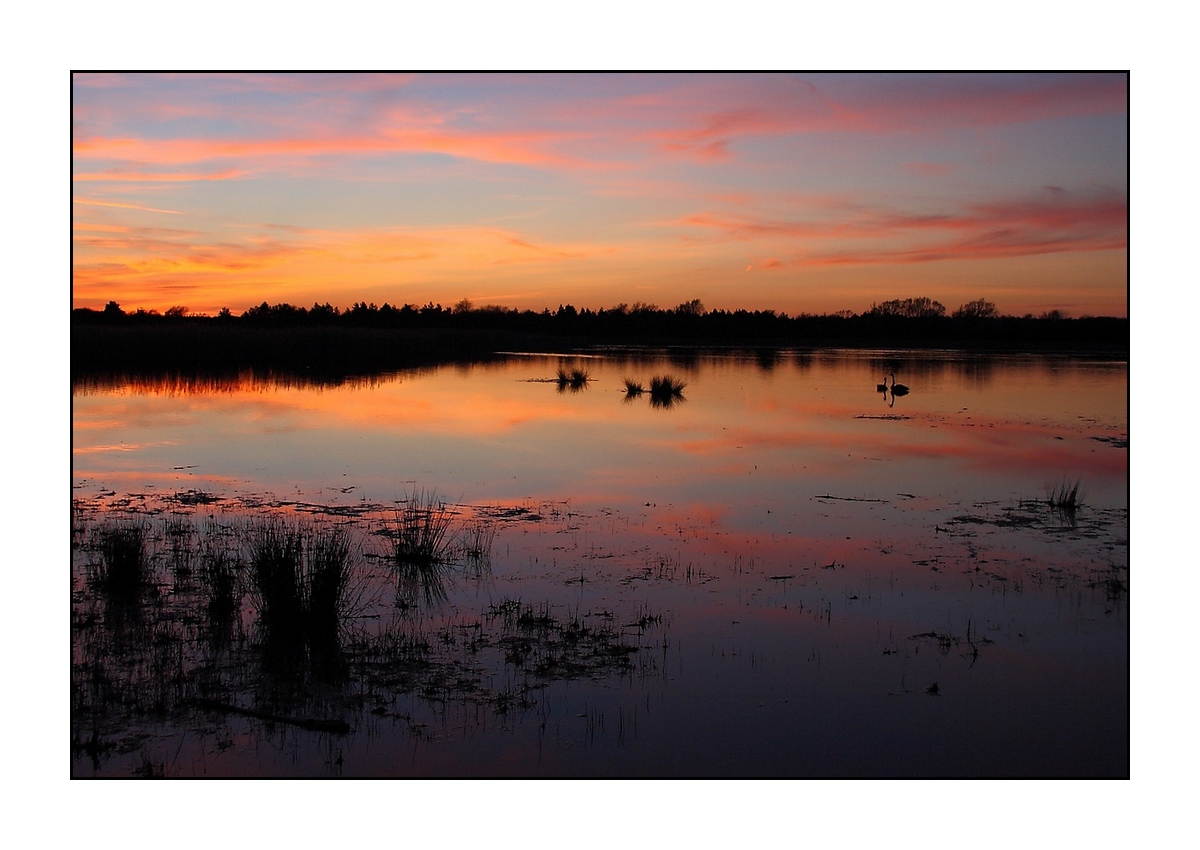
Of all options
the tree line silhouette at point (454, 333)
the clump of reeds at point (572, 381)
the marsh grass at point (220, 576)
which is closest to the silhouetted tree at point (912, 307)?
the tree line silhouette at point (454, 333)

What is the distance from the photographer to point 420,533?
8227 mm

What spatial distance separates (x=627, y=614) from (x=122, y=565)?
153 inches

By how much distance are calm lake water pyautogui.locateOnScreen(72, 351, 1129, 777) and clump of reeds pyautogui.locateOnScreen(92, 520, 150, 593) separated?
102 millimetres

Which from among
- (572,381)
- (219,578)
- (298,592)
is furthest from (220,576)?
(572,381)

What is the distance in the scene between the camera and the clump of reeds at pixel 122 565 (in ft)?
22.0

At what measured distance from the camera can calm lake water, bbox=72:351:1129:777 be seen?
15.6 ft

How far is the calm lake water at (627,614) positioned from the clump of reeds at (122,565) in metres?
0.10

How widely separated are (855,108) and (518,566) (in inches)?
336

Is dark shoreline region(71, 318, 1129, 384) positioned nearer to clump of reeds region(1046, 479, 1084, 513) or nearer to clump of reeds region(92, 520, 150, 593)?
clump of reeds region(1046, 479, 1084, 513)

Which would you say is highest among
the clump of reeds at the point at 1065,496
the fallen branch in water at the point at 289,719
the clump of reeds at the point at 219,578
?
the clump of reeds at the point at 1065,496

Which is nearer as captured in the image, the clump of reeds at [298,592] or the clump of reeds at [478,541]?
the clump of reeds at [298,592]

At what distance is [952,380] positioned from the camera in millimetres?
27516

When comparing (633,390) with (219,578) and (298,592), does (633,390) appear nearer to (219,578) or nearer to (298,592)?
(219,578)

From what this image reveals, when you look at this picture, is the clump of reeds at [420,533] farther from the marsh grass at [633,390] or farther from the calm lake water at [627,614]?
the marsh grass at [633,390]
